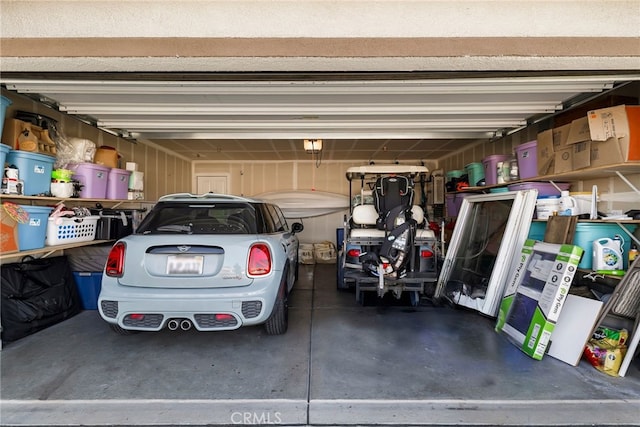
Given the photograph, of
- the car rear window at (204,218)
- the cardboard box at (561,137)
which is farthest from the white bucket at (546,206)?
the car rear window at (204,218)

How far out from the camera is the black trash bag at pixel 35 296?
10.1 ft

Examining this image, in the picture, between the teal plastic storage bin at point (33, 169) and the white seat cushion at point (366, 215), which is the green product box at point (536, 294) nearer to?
the white seat cushion at point (366, 215)

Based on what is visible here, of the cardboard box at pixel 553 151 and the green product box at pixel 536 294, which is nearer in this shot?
the green product box at pixel 536 294

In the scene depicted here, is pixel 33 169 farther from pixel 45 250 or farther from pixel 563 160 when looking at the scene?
pixel 563 160

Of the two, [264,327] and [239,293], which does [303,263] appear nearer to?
[264,327]

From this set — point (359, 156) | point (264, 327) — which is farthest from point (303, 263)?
point (264, 327)

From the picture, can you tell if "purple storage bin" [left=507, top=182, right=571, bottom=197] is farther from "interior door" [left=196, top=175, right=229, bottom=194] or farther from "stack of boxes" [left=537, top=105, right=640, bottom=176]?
"interior door" [left=196, top=175, right=229, bottom=194]

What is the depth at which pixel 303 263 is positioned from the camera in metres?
7.60

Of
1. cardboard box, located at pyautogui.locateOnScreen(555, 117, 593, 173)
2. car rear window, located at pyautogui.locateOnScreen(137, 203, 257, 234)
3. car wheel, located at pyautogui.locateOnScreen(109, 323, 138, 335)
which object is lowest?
car wheel, located at pyautogui.locateOnScreen(109, 323, 138, 335)

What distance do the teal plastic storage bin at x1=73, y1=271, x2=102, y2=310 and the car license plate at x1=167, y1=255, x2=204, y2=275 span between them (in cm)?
208

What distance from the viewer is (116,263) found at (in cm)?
270

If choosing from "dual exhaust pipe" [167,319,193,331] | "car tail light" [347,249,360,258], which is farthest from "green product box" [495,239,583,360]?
"dual exhaust pipe" [167,319,193,331]

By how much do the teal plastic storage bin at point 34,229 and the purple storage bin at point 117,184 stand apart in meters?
1.13

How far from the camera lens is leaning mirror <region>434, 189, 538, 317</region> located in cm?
368
